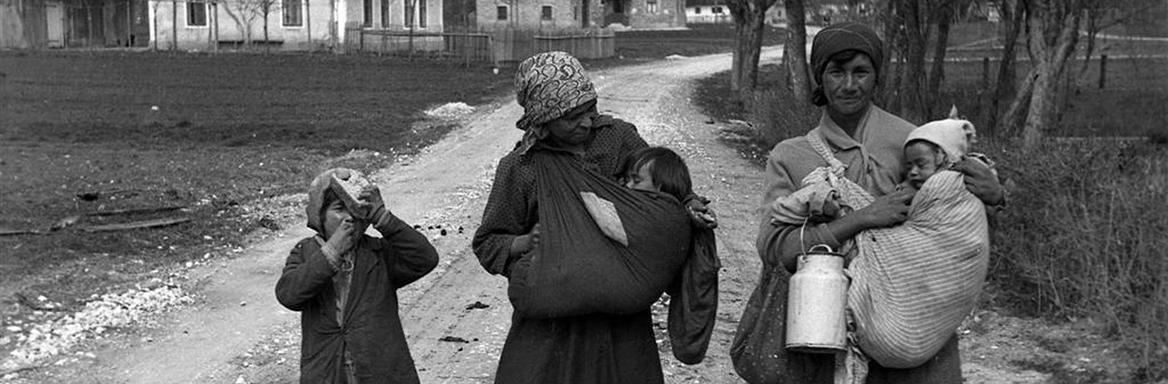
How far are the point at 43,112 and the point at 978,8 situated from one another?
16.3 meters

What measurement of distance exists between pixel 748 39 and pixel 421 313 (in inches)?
885

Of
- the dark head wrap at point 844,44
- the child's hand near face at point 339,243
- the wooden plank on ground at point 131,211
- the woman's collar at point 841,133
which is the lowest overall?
the wooden plank on ground at point 131,211

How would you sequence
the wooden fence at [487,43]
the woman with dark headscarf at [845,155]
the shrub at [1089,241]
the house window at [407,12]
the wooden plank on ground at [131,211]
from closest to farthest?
the woman with dark headscarf at [845,155] → the shrub at [1089,241] → the wooden plank on ground at [131,211] → the wooden fence at [487,43] → the house window at [407,12]

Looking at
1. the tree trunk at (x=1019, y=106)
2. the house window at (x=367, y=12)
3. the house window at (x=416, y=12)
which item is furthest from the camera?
the house window at (x=416, y=12)

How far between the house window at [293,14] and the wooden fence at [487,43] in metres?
2.86

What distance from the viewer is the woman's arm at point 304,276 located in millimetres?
4410

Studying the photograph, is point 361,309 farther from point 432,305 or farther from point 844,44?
point 432,305

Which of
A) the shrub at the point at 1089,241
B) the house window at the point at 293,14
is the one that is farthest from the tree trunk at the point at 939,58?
the house window at the point at 293,14

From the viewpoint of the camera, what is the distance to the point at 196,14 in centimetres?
4900

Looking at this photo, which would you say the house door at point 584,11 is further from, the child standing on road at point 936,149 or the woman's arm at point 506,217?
the child standing on road at point 936,149

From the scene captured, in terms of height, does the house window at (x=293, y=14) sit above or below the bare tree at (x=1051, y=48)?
above

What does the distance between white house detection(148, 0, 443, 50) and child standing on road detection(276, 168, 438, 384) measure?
4347cm

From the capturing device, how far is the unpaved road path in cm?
718

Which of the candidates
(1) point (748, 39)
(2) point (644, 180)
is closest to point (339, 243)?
(2) point (644, 180)
